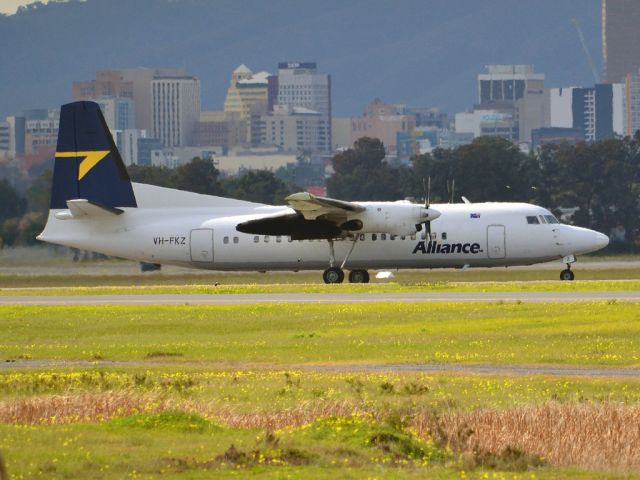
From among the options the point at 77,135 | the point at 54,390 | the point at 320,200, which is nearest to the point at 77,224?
the point at 77,135

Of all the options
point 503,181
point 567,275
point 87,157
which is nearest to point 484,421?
point 567,275

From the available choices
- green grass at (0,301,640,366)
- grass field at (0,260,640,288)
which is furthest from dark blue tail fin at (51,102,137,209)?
green grass at (0,301,640,366)

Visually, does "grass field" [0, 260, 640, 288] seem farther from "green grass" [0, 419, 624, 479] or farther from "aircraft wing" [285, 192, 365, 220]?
"green grass" [0, 419, 624, 479]

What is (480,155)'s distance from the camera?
99.6 meters

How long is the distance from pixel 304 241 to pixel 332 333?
20.3 m

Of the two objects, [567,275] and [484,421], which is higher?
[567,275]

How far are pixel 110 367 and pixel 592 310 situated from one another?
13544mm

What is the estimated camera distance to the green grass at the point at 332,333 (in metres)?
30.5

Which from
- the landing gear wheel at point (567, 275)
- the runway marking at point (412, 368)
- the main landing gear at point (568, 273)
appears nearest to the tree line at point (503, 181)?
the main landing gear at point (568, 273)

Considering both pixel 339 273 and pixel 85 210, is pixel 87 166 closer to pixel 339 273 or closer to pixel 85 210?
pixel 85 210

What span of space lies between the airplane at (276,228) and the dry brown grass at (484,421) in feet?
98.4

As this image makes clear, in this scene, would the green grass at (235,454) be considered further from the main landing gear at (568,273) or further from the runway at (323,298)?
the main landing gear at (568,273)

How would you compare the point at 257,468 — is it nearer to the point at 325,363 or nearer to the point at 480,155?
the point at 325,363

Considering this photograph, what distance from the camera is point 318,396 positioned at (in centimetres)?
2369
